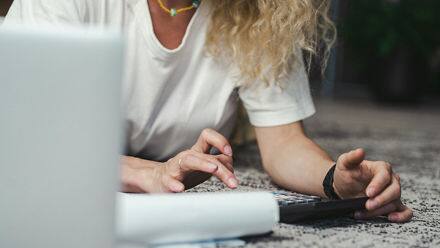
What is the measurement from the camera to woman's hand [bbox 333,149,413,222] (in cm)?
84

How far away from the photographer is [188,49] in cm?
113

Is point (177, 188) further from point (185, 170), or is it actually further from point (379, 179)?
point (379, 179)

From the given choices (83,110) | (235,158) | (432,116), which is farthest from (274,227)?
(432,116)

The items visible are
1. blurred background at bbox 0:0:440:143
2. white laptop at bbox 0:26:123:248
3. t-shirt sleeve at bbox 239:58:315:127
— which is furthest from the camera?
blurred background at bbox 0:0:440:143

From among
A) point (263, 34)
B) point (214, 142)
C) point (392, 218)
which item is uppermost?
point (263, 34)

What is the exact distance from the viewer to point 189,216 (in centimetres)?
67

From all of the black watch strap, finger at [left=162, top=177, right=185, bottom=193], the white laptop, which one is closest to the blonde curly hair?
the black watch strap

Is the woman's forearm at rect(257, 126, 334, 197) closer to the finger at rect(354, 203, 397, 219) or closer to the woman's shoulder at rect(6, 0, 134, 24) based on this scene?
the finger at rect(354, 203, 397, 219)

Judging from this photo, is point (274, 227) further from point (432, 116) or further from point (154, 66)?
point (432, 116)

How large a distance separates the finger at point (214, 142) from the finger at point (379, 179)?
0.17 metres

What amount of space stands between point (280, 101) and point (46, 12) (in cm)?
39

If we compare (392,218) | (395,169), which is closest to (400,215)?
(392,218)

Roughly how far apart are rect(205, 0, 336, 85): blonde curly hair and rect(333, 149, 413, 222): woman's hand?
0.84ft

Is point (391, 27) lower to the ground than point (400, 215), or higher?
higher
